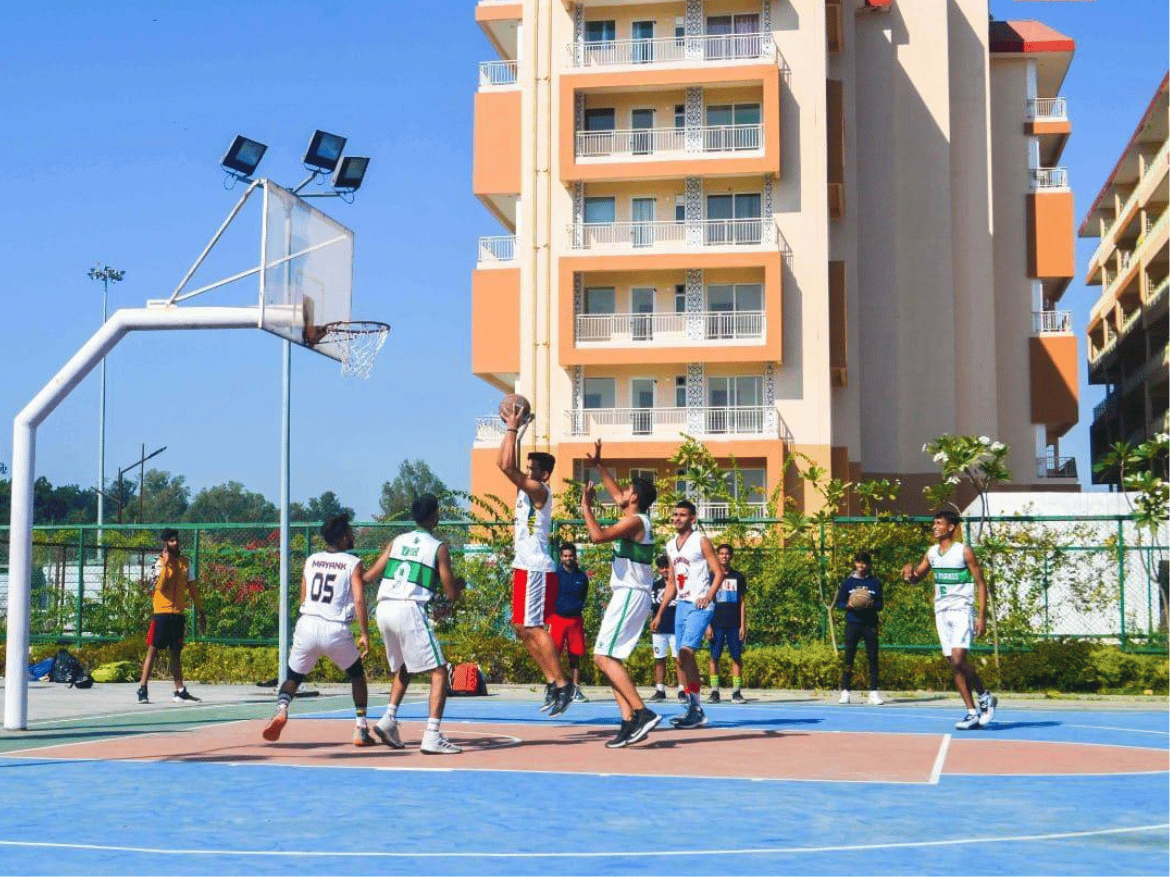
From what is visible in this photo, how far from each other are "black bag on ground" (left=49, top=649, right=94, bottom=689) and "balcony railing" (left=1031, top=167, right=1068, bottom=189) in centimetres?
4029

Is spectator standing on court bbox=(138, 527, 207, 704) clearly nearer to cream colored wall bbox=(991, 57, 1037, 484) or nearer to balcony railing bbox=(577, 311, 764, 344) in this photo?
balcony railing bbox=(577, 311, 764, 344)

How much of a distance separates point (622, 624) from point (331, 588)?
2503 millimetres

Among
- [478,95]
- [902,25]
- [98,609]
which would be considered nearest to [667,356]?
[478,95]

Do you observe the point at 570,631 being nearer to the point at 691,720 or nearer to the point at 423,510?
the point at 691,720

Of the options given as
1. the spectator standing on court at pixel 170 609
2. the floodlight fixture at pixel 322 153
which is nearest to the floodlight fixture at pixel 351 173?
the floodlight fixture at pixel 322 153

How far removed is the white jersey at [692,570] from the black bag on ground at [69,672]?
11.3 meters

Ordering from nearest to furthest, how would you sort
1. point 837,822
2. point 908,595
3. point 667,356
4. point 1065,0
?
1. point 837,822
2. point 908,595
3. point 667,356
4. point 1065,0

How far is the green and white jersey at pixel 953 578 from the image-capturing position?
16609 millimetres

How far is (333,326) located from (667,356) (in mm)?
29393

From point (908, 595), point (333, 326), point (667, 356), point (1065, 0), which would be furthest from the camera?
point (1065, 0)

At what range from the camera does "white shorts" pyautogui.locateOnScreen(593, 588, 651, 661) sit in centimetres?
1374

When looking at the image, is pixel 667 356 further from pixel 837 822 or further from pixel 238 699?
pixel 837 822

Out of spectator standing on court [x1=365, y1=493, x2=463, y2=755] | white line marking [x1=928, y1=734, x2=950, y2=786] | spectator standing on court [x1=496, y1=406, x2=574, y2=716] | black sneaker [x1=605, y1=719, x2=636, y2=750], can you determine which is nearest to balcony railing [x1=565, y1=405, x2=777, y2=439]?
white line marking [x1=928, y1=734, x2=950, y2=786]

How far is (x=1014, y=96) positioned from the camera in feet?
185
